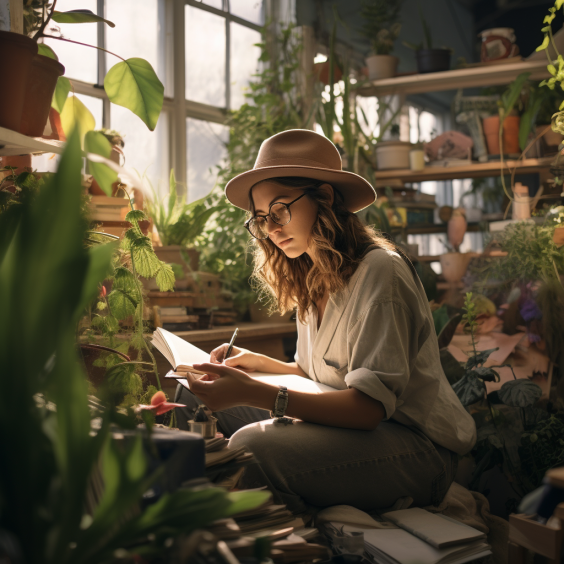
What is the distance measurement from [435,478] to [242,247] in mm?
1817

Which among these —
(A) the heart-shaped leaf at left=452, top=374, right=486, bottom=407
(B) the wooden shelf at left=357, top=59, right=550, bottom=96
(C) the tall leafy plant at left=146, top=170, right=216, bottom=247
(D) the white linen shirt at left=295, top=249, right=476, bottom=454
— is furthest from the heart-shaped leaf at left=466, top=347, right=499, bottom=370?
(B) the wooden shelf at left=357, top=59, right=550, bottom=96

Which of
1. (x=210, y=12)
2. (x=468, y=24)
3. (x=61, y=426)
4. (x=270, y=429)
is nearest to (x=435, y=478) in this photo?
(x=270, y=429)

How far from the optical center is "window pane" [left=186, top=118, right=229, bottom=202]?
129 inches

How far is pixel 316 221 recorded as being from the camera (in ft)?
5.11

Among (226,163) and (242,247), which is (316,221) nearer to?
(242,247)

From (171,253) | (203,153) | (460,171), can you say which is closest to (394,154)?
(460,171)

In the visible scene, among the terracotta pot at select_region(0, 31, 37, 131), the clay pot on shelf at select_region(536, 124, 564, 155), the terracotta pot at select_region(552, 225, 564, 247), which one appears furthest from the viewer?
the clay pot on shelf at select_region(536, 124, 564, 155)

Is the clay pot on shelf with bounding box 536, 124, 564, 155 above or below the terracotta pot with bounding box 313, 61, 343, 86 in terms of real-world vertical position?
below

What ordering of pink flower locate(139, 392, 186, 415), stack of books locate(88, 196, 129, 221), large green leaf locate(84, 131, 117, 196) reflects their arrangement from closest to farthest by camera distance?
large green leaf locate(84, 131, 117, 196), pink flower locate(139, 392, 186, 415), stack of books locate(88, 196, 129, 221)

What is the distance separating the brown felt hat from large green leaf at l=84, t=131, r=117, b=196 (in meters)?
0.65

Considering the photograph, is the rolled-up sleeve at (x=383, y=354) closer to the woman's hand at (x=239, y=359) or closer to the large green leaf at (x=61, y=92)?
the woman's hand at (x=239, y=359)

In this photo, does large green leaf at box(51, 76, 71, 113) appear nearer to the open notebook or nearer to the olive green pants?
the open notebook

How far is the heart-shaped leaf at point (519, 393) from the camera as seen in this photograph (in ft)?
5.85

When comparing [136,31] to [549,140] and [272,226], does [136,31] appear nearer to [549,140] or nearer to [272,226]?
[272,226]
